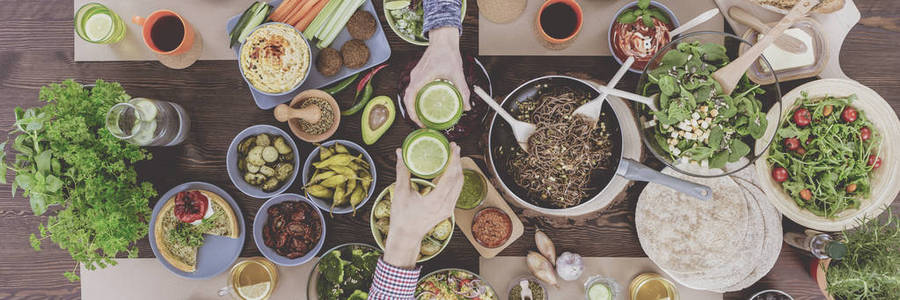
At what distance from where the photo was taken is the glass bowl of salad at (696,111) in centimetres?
159

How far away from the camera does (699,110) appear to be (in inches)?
63.2

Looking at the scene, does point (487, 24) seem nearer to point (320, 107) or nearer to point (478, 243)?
point (320, 107)

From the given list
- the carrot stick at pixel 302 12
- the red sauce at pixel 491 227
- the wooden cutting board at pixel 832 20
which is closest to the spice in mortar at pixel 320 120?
the carrot stick at pixel 302 12

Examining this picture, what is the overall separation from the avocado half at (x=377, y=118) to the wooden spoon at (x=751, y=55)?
1249 millimetres

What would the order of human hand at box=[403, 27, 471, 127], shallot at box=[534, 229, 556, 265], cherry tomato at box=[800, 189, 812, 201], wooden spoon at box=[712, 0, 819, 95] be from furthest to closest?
shallot at box=[534, 229, 556, 265]
cherry tomato at box=[800, 189, 812, 201]
human hand at box=[403, 27, 471, 127]
wooden spoon at box=[712, 0, 819, 95]

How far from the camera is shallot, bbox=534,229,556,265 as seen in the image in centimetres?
185

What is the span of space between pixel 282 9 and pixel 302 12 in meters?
0.08

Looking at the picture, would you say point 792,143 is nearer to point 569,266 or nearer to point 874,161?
point 874,161

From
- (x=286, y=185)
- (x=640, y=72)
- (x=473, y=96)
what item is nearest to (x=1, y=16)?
(x=286, y=185)

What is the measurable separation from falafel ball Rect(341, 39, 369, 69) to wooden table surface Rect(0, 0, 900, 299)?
12cm

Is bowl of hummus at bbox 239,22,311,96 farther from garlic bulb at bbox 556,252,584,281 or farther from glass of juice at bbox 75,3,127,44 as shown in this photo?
garlic bulb at bbox 556,252,584,281

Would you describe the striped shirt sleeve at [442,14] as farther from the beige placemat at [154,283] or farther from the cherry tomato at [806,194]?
the cherry tomato at [806,194]

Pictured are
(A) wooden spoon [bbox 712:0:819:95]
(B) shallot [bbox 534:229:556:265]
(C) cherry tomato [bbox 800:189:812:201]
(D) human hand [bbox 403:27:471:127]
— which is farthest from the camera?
(B) shallot [bbox 534:229:556:265]

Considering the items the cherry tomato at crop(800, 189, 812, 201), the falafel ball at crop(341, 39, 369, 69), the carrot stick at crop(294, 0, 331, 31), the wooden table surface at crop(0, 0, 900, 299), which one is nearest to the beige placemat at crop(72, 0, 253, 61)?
the wooden table surface at crop(0, 0, 900, 299)
